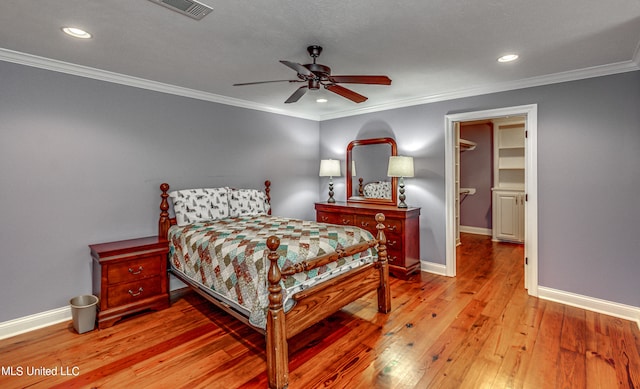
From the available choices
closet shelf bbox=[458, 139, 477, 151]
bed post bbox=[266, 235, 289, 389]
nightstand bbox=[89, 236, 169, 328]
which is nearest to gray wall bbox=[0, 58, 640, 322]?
nightstand bbox=[89, 236, 169, 328]

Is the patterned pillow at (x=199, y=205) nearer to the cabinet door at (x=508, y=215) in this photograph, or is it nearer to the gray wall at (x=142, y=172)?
the gray wall at (x=142, y=172)

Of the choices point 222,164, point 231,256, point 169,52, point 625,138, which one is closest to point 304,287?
point 231,256

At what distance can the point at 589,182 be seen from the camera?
3137mm

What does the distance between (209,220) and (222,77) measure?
1630 millimetres

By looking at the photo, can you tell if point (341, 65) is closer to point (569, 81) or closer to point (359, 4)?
point (359, 4)

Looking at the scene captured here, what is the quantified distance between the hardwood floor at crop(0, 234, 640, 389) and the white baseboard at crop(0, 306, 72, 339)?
0.28 feet

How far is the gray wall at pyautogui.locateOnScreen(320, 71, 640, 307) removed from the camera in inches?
116

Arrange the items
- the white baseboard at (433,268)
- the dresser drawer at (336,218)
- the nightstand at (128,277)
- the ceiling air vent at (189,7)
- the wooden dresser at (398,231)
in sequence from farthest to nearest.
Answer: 1. the dresser drawer at (336,218)
2. the white baseboard at (433,268)
3. the wooden dresser at (398,231)
4. the nightstand at (128,277)
5. the ceiling air vent at (189,7)

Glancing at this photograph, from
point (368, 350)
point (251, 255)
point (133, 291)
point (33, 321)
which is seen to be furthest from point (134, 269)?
point (368, 350)

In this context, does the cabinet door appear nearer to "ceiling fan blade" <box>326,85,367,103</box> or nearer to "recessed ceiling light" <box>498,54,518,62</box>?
"recessed ceiling light" <box>498,54,518,62</box>

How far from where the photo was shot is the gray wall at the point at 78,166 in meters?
2.77

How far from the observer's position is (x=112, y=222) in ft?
10.9

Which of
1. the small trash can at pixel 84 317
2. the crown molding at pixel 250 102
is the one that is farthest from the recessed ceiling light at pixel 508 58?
the small trash can at pixel 84 317

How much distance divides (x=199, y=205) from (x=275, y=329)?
7.13 ft
